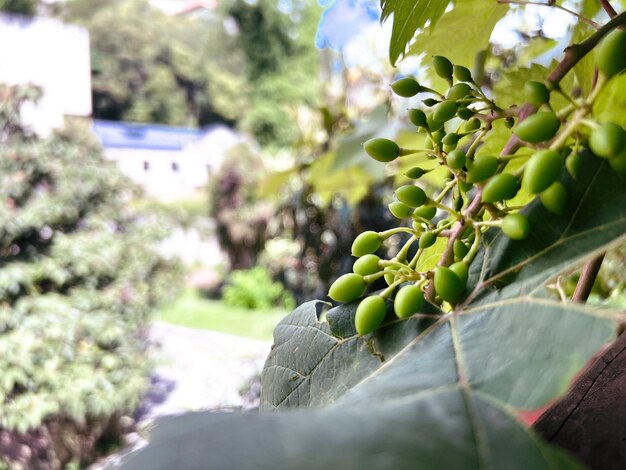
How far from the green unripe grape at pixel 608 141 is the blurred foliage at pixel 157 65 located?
10.7m

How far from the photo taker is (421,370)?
135 mm

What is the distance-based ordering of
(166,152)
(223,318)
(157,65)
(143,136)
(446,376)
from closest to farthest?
(446,376)
(223,318)
(166,152)
(143,136)
(157,65)

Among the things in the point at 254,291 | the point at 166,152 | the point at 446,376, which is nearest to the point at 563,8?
the point at 446,376

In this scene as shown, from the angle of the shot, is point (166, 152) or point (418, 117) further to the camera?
point (166, 152)

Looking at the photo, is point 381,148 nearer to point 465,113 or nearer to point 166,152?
point 465,113

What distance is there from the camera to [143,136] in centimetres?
1008

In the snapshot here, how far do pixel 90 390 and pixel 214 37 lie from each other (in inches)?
416

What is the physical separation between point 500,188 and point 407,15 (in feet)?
0.33

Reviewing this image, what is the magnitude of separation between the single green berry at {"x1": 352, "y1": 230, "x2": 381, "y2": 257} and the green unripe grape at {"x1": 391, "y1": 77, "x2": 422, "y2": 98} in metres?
0.05

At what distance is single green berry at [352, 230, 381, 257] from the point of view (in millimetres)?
188

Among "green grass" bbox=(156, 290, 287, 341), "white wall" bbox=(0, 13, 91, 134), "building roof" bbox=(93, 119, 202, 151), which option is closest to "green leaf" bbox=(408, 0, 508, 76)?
"green grass" bbox=(156, 290, 287, 341)

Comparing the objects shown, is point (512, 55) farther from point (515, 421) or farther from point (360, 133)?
point (515, 421)

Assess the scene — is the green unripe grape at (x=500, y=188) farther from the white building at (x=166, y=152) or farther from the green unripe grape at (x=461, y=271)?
the white building at (x=166, y=152)

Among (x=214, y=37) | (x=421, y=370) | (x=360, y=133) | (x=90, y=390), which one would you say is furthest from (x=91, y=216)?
(x=214, y=37)
